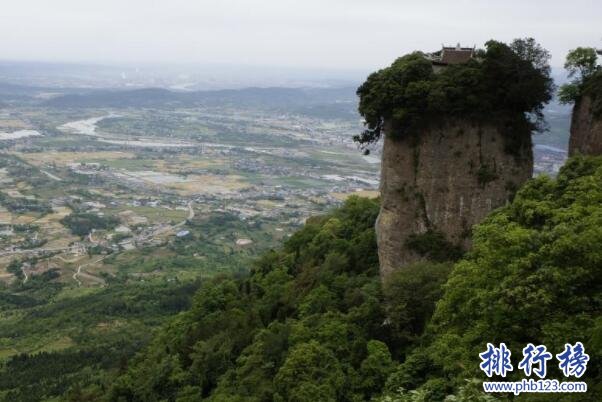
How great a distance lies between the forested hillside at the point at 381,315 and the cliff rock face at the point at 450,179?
2242mm

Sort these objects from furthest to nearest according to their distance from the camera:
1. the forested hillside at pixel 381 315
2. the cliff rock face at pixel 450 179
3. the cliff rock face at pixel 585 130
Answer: the cliff rock face at pixel 450 179, the cliff rock face at pixel 585 130, the forested hillside at pixel 381 315

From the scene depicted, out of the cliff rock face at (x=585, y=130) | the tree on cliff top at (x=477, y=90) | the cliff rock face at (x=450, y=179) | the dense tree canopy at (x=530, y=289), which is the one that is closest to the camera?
the dense tree canopy at (x=530, y=289)

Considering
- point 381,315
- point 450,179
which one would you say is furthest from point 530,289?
point 450,179

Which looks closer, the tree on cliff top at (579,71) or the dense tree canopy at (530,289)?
the dense tree canopy at (530,289)

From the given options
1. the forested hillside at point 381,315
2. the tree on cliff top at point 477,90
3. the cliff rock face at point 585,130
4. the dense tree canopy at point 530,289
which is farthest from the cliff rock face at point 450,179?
the dense tree canopy at point 530,289

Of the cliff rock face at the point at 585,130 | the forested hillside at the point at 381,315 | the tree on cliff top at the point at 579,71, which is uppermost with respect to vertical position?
the tree on cliff top at the point at 579,71

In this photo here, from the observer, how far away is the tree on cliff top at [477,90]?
2059 cm

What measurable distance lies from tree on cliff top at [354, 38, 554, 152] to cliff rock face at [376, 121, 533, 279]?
0.48 meters

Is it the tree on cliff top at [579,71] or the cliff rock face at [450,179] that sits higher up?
the tree on cliff top at [579,71]

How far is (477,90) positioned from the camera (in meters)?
20.6

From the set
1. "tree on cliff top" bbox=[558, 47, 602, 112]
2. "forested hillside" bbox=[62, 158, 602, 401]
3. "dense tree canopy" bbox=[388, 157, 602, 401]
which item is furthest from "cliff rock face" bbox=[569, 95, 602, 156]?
"dense tree canopy" bbox=[388, 157, 602, 401]

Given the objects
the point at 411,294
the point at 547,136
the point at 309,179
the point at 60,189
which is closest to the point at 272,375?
the point at 411,294

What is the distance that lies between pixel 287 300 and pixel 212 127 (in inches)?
6561

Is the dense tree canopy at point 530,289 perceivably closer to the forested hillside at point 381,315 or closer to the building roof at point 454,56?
the forested hillside at point 381,315
